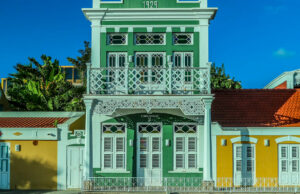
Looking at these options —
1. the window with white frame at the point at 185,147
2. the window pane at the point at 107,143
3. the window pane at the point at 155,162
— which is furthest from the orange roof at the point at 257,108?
the window pane at the point at 107,143

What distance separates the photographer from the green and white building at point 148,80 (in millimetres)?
15742

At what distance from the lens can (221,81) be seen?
2986cm

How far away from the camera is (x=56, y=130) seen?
15.7 meters

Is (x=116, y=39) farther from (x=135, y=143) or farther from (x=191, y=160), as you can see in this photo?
(x=191, y=160)

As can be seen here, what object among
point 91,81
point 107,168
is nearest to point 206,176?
point 107,168

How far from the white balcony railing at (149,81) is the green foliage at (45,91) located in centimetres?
677

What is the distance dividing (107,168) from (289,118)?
8.53m

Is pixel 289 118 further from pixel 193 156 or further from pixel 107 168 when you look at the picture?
pixel 107 168

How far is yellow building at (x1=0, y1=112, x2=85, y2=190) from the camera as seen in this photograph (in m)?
15.8

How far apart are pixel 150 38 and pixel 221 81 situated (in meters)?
14.9

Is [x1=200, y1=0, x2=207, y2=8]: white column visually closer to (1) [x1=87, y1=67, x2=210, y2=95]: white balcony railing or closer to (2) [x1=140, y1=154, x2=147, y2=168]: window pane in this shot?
(1) [x1=87, y1=67, x2=210, y2=95]: white balcony railing

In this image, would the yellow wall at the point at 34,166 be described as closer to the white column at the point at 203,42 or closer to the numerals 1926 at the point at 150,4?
the numerals 1926 at the point at 150,4

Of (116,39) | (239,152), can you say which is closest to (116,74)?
(116,39)

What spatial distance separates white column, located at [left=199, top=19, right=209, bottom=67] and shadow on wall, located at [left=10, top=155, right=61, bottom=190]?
8.03 m
